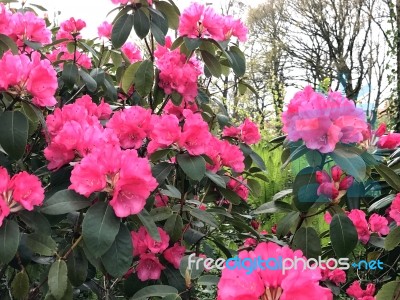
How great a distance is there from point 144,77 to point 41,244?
0.72 meters

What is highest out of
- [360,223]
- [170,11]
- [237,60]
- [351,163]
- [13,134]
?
[170,11]

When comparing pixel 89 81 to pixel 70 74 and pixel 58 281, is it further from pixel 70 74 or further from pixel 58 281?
pixel 58 281

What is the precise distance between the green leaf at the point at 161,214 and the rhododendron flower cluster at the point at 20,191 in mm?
361

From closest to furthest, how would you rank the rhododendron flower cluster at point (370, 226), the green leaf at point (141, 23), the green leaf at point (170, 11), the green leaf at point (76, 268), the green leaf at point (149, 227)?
the green leaf at point (149, 227), the green leaf at point (76, 268), the rhododendron flower cluster at point (370, 226), the green leaf at point (141, 23), the green leaf at point (170, 11)

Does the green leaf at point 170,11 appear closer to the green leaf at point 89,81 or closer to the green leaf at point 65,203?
the green leaf at point 89,81

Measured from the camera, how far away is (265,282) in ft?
2.05

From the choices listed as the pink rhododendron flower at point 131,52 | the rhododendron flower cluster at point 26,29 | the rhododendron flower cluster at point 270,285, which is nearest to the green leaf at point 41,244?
the rhododendron flower cluster at point 270,285

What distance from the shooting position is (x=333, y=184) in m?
1.18

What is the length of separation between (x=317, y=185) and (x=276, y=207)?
0.22 meters

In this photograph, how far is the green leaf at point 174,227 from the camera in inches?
50.2

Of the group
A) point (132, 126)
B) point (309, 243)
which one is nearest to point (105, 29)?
point (132, 126)

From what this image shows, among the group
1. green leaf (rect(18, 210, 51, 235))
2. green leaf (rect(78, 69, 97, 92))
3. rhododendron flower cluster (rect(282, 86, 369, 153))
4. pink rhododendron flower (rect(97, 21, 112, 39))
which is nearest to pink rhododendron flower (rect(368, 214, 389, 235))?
rhododendron flower cluster (rect(282, 86, 369, 153))

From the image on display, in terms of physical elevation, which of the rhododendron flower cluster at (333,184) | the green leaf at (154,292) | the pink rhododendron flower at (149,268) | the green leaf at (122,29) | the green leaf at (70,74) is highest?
the green leaf at (122,29)

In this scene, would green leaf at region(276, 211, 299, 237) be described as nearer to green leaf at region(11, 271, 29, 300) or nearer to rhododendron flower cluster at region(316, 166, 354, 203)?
rhododendron flower cluster at region(316, 166, 354, 203)
